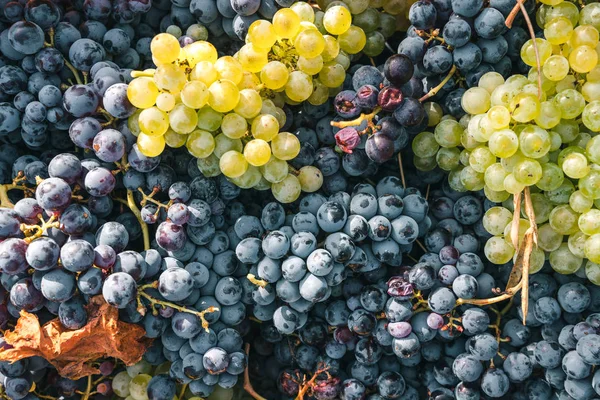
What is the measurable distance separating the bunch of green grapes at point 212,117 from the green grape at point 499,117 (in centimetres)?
37

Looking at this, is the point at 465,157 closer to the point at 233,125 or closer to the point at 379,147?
the point at 379,147

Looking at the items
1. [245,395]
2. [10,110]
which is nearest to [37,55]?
[10,110]

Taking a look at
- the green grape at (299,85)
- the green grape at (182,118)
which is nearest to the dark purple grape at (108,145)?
the green grape at (182,118)

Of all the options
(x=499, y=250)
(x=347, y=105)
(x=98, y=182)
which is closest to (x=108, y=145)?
(x=98, y=182)

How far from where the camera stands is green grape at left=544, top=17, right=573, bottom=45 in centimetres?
120

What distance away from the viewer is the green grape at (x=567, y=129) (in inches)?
48.4

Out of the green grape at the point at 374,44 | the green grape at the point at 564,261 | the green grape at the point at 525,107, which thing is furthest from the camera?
the green grape at the point at 374,44

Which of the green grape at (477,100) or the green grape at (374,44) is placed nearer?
the green grape at (477,100)

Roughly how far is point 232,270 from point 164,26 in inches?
22.1

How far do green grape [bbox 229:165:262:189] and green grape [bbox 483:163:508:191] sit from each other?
1.47 feet

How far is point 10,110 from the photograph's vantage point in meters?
1.30

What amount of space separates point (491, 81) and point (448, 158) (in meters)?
0.17

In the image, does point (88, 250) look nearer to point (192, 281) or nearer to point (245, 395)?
point (192, 281)

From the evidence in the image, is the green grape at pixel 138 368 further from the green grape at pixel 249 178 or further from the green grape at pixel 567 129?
the green grape at pixel 567 129
